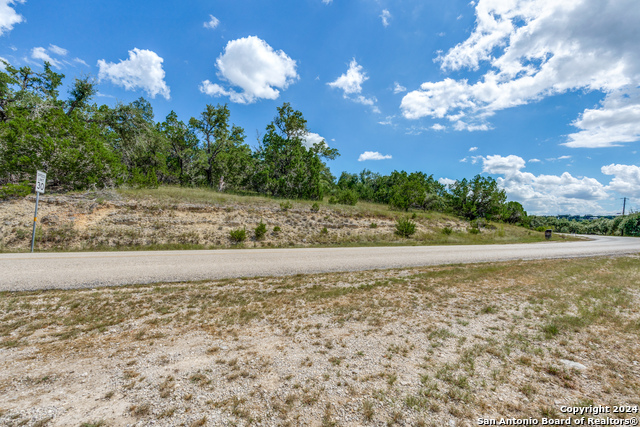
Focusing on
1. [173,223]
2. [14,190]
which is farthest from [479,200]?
[14,190]

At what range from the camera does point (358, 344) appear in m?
3.86

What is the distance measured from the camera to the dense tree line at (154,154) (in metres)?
15.8

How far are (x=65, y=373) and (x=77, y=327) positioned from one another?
1.71 m

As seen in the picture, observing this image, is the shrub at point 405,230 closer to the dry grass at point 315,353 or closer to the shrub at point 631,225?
the dry grass at point 315,353

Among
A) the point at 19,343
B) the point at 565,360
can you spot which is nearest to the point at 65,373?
the point at 19,343

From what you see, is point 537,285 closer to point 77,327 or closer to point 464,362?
point 464,362

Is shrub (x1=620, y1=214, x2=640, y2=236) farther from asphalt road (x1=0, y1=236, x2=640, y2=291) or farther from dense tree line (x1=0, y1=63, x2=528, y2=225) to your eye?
asphalt road (x1=0, y1=236, x2=640, y2=291)

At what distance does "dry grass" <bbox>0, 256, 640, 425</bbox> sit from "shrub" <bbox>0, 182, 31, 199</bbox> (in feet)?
46.0

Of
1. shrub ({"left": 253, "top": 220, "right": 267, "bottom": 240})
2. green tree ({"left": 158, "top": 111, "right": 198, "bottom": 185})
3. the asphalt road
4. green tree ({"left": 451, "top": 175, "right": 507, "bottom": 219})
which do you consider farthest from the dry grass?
green tree ({"left": 451, "top": 175, "right": 507, "bottom": 219})

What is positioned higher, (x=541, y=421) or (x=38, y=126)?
(x=38, y=126)

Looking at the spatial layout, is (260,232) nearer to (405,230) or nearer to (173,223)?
(173,223)

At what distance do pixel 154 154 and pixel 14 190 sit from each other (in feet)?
54.2

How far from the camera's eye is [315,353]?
3.59m

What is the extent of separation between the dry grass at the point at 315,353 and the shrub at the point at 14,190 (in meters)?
14.0
